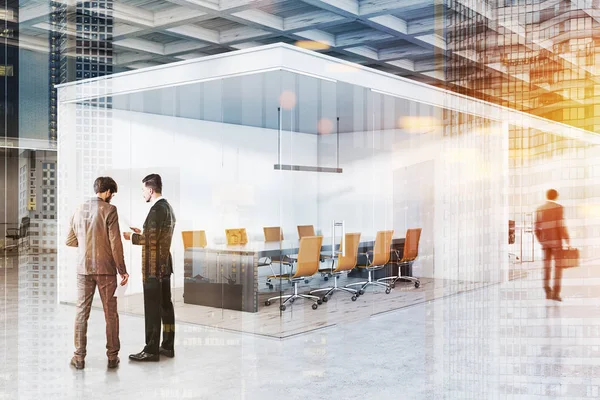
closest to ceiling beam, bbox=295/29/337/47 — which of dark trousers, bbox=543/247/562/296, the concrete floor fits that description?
the concrete floor

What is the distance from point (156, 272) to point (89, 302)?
0.59 m

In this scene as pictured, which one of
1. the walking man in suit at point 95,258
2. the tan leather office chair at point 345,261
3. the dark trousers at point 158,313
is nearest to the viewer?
the walking man in suit at point 95,258

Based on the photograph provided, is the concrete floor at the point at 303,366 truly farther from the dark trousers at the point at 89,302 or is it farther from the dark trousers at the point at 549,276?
the dark trousers at the point at 549,276

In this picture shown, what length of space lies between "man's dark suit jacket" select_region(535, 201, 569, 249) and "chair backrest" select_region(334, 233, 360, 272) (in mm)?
5158

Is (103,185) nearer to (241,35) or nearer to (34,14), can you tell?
(34,14)

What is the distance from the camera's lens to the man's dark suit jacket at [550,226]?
1478 mm

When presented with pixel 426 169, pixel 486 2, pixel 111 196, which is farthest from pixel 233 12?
pixel 486 2

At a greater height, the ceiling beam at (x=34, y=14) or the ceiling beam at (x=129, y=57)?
the ceiling beam at (x=129, y=57)

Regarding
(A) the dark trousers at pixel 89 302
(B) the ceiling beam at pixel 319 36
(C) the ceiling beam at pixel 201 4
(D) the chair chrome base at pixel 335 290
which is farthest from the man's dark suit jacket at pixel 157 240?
(B) the ceiling beam at pixel 319 36

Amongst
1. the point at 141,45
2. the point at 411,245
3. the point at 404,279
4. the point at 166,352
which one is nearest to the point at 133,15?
the point at 141,45

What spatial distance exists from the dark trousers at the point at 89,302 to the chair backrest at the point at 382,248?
12.3 feet

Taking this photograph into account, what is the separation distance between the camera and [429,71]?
27.4 ft

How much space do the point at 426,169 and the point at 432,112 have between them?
0.88m

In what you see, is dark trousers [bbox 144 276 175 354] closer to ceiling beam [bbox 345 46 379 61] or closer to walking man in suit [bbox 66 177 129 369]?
walking man in suit [bbox 66 177 129 369]
